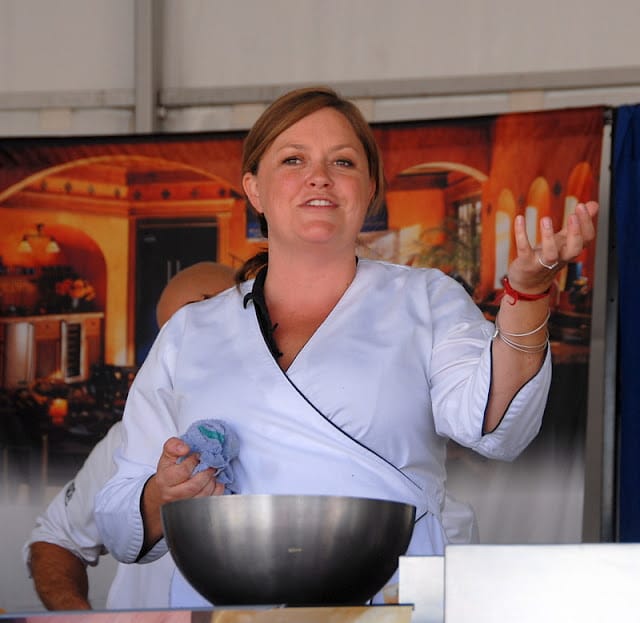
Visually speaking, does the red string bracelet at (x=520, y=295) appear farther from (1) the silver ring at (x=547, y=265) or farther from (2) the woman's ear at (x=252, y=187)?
(2) the woman's ear at (x=252, y=187)

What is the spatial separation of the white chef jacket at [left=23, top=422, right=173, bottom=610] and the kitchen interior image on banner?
0.74 metres

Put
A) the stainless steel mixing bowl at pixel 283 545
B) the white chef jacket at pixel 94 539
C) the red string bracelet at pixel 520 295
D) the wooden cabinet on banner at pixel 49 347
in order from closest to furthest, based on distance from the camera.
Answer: the stainless steel mixing bowl at pixel 283 545
the red string bracelet at pixel 520 295
the white chef jacket at pixel 94 539
the wooden cabinet on banner at pixel 49 347

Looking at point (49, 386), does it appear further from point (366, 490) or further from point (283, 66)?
point (366, 490)

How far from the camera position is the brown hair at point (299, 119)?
1939 millimetres

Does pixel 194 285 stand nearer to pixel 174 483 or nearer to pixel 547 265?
pixel 174 483

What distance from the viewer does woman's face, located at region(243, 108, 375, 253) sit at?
1.87m

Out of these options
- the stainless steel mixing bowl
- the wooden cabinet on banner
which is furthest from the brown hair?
the wooden cabinet on banner

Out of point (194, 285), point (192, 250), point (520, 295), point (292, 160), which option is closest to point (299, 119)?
point (292, 160)

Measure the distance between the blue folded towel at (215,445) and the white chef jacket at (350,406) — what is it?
0.03 meters

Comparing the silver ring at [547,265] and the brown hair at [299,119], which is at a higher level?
the brown hair at [299,119]

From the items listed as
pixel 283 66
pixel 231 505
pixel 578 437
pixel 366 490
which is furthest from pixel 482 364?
pixel 283 66

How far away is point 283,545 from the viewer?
1.22 meters

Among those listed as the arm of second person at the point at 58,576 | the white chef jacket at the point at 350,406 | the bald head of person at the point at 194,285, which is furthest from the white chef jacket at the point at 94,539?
the white chef jacket at the point at 350,406

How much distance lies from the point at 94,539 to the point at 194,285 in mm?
860
